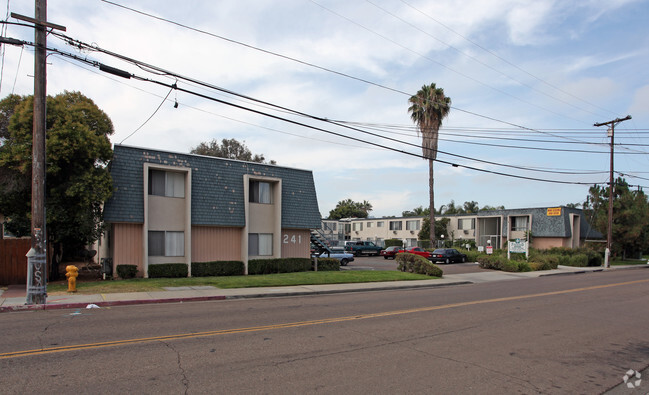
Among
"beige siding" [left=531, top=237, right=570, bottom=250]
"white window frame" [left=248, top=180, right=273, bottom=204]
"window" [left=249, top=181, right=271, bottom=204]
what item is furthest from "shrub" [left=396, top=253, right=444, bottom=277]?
"beige siding" [left=531, top=237, right=570, bottom=250]

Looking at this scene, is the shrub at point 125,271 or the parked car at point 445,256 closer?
the shrub at point 125,271

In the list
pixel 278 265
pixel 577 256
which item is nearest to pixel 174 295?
pixel 278 265

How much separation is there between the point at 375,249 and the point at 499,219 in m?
15.8

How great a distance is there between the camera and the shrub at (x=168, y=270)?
64.0ft

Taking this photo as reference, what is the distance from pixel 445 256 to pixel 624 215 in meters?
19.8

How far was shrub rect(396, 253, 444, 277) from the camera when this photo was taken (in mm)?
24272

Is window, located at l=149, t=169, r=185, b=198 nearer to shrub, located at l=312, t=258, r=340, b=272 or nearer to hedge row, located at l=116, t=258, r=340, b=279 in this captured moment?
hedge row, located at l=116, t=258, r=340, b=279

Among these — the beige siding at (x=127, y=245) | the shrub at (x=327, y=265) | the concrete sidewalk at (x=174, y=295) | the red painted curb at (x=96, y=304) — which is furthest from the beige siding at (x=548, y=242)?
the red painted curb at (x=96, y=304)

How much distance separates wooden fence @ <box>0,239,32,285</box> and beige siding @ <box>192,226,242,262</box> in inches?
278

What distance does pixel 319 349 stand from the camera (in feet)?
24.6

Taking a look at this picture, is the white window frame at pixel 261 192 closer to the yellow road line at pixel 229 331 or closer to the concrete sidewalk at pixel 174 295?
the concrete sidewalk at pixel 174 295

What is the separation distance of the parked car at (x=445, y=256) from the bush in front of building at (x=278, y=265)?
17.2 meters

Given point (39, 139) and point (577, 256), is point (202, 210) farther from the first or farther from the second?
point (577, 256)

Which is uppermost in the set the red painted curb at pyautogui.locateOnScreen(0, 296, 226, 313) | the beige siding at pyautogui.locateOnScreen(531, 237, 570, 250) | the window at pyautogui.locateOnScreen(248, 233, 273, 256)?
the window at pyautogui.locateOnScreen(248, 233, 273, 256)
